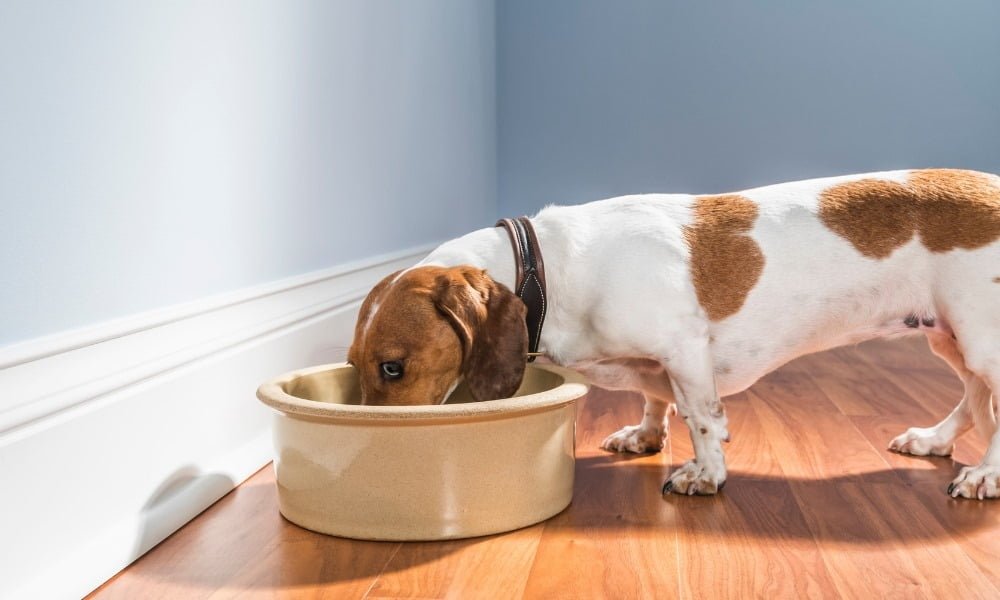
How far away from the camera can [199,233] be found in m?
1.87

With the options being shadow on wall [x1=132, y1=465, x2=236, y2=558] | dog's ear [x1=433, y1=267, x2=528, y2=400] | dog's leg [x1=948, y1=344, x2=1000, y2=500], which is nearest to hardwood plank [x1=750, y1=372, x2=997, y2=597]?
dog's leg [x1=948, y1=344, x2=1000, y2=500]

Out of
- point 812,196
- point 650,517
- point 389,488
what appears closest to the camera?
point 389,488

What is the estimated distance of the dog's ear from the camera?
180cm

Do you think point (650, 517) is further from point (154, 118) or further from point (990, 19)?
point (990, 19)

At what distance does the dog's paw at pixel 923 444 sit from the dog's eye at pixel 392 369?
128cm

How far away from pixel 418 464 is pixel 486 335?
1.03 ft

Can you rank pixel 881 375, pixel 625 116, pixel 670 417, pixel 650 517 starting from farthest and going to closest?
1. pixel 625 116
2. pixel 881 375
3. pixel 670 417
4. pixel 650 517

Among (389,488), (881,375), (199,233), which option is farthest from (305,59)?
(881,375)

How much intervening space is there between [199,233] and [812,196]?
132 cm

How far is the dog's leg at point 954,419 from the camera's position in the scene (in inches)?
86.5

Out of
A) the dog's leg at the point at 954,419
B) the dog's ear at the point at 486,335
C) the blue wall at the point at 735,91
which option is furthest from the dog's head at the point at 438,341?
the blue wall at the point at 735,91

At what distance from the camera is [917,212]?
6.65 ft

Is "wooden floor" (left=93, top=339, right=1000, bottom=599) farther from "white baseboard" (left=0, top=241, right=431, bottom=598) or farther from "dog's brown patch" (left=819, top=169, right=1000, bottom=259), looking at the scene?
"dog's brown patch" (left=819, top=169, right=1000, bottom=259)

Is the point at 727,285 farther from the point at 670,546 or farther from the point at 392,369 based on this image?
the point at 392,369
